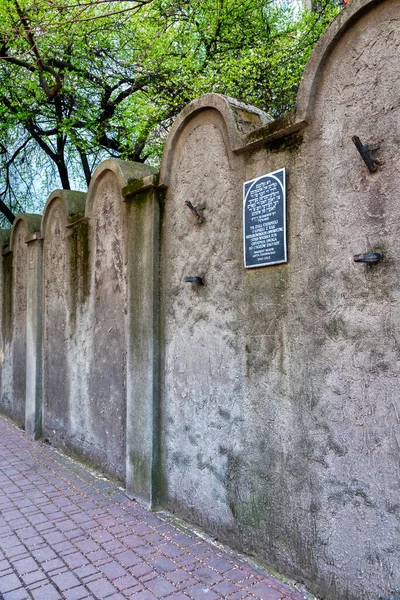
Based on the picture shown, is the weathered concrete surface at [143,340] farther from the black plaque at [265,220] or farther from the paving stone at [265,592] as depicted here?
the paving stone at [265,592]

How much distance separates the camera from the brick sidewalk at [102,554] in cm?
329

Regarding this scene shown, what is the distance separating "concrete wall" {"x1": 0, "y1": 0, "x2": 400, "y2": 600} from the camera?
2.88m

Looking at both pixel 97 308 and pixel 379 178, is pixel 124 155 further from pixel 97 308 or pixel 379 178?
pixel 379 178

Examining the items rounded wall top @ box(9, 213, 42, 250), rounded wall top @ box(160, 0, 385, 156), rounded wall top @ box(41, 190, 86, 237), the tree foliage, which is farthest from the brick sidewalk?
the tree foliage

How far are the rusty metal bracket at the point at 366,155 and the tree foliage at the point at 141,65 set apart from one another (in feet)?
18.6

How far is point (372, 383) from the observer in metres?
2.88

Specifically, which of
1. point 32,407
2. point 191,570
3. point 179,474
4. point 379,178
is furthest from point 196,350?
point 32,407

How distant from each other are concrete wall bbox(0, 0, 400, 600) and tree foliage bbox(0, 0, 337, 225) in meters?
3.97

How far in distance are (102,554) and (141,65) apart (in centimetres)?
842

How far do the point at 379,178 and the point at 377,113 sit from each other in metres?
0.38

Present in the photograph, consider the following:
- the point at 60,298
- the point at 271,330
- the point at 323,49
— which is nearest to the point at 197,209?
the point at 271,330

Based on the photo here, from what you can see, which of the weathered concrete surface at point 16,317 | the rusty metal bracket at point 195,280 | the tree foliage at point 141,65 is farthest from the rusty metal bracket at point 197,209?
the tree foliage at point 141,65

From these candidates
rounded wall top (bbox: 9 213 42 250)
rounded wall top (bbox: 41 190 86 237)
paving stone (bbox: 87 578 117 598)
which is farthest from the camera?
rounded wall top (bbox: 9 213 42 250)

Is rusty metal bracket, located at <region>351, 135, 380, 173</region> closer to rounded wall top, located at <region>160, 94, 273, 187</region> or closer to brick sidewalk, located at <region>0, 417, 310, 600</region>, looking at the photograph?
rounded wall top, located at <region>160, 94, 273, 187</region>
